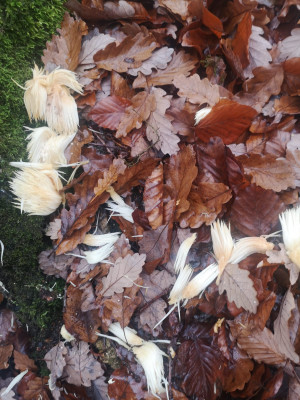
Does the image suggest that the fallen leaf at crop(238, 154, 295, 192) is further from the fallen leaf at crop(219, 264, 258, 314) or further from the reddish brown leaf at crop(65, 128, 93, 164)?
the reddish brown leaf at crop(65, 128, 93, 164)

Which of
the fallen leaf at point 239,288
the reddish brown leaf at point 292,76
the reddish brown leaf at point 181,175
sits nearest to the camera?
the fallen leaf at point 239,288

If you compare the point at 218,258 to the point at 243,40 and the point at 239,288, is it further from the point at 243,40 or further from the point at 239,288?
the point at 243,40

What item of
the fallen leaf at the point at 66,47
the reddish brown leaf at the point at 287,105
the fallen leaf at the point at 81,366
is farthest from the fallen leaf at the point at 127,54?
the fallen leaf at the point at 81,366

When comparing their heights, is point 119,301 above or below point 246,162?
below

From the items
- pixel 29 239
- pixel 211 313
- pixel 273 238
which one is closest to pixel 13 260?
pixel 29 239

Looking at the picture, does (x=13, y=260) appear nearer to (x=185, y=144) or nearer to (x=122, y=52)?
(x=185, y=144)

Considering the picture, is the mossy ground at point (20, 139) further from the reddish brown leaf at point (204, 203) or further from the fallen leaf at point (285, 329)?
the fallen leaf at point (285, 329)

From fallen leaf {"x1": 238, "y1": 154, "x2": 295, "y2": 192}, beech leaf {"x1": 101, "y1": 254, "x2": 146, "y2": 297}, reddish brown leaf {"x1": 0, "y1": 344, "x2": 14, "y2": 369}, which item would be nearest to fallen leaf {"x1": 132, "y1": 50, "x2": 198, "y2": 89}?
fallen leaf {"x1": 238, "y1": 154, "x2": 295, "y2": 192}
